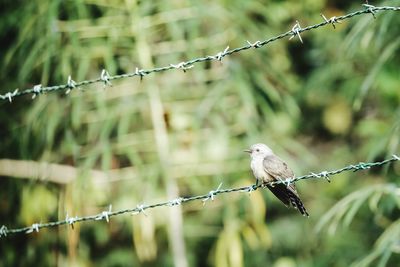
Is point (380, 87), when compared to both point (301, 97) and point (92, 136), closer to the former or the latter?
point (301, 97)

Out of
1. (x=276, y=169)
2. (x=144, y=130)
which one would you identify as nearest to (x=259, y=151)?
(x=276, y=169)

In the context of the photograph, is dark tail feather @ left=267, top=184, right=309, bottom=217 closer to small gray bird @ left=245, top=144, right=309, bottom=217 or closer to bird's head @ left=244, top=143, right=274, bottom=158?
small gray bird @ left=245, top=144, right=309, bottom=217

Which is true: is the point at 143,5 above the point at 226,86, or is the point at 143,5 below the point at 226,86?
above

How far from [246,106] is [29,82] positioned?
174 cm

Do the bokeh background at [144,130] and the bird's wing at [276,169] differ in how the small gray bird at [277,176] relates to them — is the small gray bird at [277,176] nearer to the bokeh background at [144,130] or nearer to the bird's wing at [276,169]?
the bird's wing at [276,169]

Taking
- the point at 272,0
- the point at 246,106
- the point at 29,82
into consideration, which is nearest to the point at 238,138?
the point at 246,106

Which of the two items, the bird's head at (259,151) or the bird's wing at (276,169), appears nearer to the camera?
the bird's wing at (276,169)

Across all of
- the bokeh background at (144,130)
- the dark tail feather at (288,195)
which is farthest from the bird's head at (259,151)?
the bokeh background at (144,130)

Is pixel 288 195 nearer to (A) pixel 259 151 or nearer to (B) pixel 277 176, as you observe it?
(B) pixel 277 176

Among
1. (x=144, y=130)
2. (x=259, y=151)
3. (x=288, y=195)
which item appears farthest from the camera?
(x=144, y=130)

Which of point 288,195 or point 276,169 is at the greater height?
point 276,169

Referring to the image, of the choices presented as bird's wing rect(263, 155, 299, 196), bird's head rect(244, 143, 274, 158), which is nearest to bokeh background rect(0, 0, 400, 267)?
bird's head rect(244, 143, 274, 158)

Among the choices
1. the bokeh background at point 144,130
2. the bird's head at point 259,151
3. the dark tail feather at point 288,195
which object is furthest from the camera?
the bokeh background at point 144,130

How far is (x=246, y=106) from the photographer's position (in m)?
5.20
